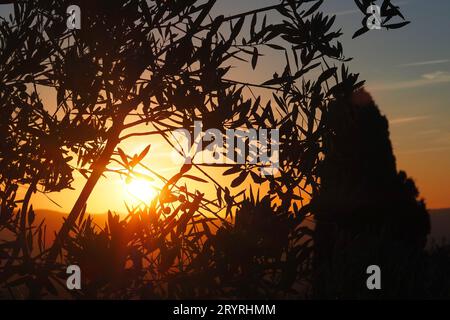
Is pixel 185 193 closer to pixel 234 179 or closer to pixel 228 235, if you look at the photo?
pixel 234 179

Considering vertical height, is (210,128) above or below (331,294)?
above

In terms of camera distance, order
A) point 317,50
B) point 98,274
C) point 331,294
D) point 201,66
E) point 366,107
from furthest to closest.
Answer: point 366,107 → point 331,294 → point 317,50 → point 201,66 → point 98,274

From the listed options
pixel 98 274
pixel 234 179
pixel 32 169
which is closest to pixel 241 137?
pixel 234 179

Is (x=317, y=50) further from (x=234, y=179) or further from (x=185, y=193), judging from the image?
(x=185, y=193)

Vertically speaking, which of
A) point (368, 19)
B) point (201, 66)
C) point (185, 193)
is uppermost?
point (368, 19)

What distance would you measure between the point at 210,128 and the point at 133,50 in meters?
0.83

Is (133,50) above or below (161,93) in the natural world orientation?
above

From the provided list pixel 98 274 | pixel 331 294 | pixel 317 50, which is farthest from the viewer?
pixel 331 294

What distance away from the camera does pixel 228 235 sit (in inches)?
156

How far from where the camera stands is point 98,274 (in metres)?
3.81

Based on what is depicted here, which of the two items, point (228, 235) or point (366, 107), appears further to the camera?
point (366, 107)
